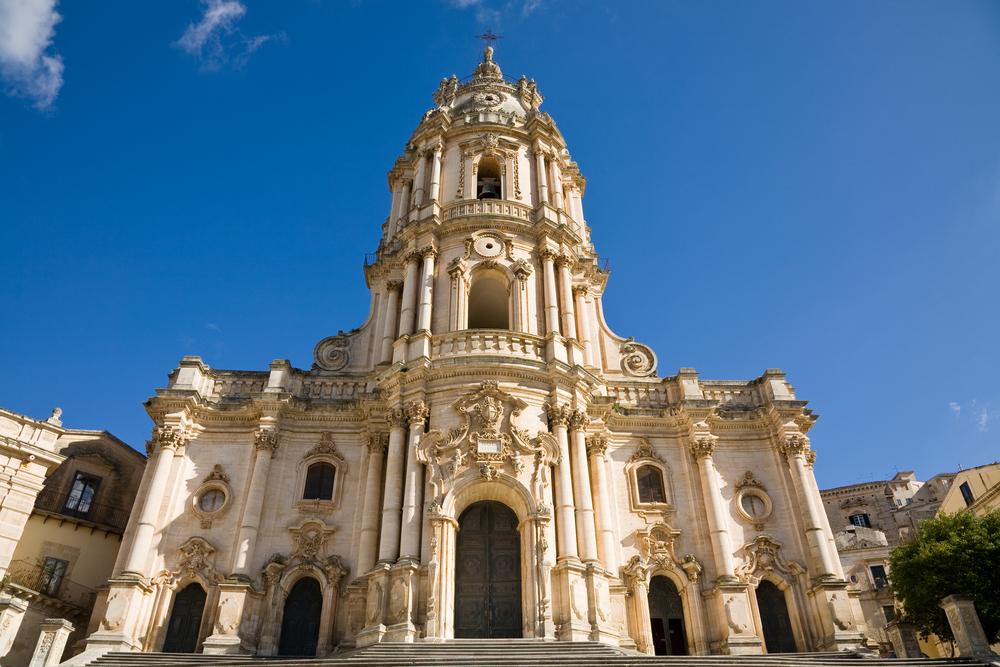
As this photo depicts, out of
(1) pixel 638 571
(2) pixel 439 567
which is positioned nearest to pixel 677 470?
(1) pixel 638 571

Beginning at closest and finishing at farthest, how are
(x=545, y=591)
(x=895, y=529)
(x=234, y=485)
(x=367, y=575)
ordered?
(x=545, y=591), (x=367, y=575), (x=234, y=485), (x=895, y=529)

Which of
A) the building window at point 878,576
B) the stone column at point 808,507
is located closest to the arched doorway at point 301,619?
the stone column at point 808,507

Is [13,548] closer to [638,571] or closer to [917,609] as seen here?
[638,571]

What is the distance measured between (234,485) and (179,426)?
10.5 ft

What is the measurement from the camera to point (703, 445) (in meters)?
28.1

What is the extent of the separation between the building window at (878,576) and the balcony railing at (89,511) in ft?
146

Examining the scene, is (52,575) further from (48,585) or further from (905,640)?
(905,640)

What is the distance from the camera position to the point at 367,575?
78.0ft

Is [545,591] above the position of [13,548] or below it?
below

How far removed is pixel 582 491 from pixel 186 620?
14.6 meters

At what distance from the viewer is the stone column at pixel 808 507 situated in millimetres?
25344

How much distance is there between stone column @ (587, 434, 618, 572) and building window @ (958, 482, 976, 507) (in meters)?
25.7

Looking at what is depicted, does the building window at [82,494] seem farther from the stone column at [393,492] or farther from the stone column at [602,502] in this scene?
the stone column at [602,502]

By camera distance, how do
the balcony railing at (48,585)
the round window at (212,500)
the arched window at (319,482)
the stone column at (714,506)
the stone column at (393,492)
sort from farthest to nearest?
the arched window at (319,482)
the balcony railing at (48,585)
the round window at (212,500)
the stone column at (714,506)
the stone column at (393,492)
